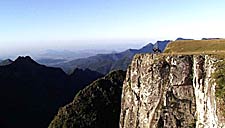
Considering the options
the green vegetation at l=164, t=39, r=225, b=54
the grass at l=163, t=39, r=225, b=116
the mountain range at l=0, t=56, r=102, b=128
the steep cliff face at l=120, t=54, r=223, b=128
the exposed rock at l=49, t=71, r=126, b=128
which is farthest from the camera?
the mountain range at l=0, t=56, r=102, b=128

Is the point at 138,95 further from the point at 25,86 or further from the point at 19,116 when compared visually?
the point at 25,86

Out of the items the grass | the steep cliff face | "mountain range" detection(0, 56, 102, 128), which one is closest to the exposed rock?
"mountain range" detection(0, 56, 102, 128)

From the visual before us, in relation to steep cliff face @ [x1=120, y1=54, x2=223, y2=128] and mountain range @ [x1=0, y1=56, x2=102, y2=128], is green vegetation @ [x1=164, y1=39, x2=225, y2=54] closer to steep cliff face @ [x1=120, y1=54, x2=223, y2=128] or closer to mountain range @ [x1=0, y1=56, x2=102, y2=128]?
steep cliff face @ [x1=120, y1=54, x2=223, y2=128]

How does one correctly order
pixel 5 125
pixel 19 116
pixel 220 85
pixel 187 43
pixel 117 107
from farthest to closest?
pixel 19 116 → pixel 5 125 → pixel 117 107 → pixel 187 43 → pixel 220 85

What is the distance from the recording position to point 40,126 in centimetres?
9044

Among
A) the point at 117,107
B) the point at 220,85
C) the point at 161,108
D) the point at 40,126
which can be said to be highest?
the point at 220,85

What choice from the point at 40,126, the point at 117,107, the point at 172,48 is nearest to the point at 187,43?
the point at 172,48

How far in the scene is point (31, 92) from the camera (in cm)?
10912

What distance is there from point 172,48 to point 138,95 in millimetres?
5696

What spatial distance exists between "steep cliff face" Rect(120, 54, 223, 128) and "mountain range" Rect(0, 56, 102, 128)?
2321 inches

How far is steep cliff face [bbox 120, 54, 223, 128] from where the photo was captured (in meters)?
26.7

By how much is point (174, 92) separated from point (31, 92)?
→ 83.4 metres

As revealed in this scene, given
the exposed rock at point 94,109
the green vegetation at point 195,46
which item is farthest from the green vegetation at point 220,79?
the exposed rock at point 94,109

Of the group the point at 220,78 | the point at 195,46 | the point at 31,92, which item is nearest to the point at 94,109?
the point at 195,46
